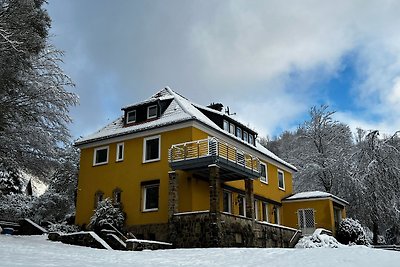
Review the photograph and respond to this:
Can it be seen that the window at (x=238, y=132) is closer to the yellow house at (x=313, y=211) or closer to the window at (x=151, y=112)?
the window at (x=151, y=112)

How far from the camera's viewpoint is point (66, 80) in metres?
26.1

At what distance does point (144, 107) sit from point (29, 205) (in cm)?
1613

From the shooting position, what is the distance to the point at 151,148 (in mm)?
26156

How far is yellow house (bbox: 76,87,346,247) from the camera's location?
21984 millimetres

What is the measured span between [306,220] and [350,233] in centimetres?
371

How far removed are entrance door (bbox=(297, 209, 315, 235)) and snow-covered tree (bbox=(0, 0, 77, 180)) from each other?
56.9ft

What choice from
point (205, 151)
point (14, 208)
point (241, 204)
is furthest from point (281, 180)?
point (14, 208)

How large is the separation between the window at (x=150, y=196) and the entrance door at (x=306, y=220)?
1302cm

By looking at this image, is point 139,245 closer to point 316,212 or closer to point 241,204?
point 241,204

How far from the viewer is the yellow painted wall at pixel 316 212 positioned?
32375 millimetres

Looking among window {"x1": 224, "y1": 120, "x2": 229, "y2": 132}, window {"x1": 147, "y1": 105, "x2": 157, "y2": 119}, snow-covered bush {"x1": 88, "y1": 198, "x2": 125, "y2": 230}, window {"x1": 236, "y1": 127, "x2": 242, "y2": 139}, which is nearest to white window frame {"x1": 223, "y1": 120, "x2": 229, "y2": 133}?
window {"x1": 224, "y1": 120, "x2": 229, "y2": 132}

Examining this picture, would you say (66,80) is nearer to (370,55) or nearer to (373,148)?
(370,55)

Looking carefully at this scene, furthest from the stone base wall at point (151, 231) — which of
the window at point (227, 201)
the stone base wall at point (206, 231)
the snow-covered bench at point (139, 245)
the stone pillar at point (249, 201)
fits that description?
the window at point (227, 201)

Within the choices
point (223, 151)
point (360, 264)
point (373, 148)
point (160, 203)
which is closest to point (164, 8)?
point (223, 151)
